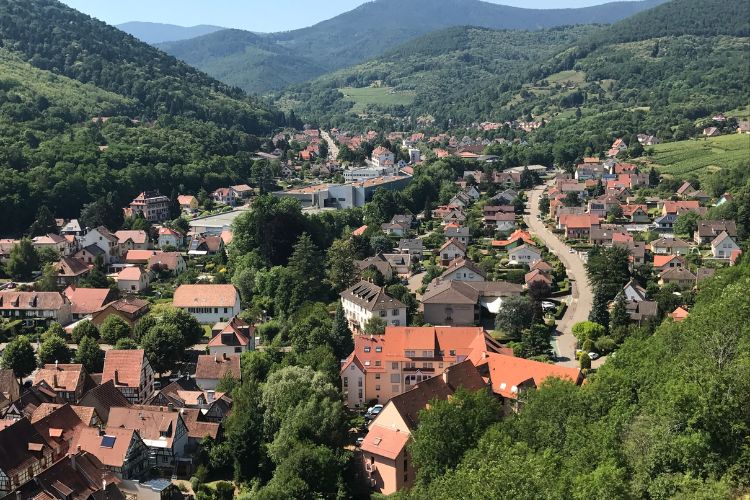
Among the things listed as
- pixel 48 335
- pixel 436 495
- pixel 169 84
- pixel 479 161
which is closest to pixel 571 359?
pixel 436 495

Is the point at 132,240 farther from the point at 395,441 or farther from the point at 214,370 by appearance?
the point at 395,441

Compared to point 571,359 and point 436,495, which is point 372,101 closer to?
point 571,359

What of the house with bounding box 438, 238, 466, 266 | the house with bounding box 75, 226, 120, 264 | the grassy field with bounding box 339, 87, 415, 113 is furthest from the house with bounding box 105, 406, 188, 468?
the grassy field with bounding box 339, 87, 415, 113

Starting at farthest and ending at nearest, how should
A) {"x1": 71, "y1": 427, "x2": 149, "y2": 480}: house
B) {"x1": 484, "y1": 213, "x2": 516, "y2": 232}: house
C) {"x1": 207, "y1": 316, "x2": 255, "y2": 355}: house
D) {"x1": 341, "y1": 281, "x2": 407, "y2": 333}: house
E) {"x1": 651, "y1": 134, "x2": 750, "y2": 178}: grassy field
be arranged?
{"x1": 651, "y1": 134, "x2": 750, "y2": 178}: grassy field
{"x1": 484, "y1": 213, "x2": 516, "y2": 232}: house
{"x1": 341, "y1": 281, "x2": 407, "y2": 333}: house
{"x1": 207, "y1": 316, "x2": 255, "y2": 355}: house
{"x1": 71, "y1": 427, "x2": 149, "y2": 480}: house

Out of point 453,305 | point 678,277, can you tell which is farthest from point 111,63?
point 678,277

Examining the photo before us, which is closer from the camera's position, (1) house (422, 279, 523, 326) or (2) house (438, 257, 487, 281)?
(1) house (422, 279, 523, 326)

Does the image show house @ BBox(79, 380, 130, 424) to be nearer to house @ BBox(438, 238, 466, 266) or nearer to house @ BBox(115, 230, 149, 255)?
house @ BBox(115, 230, 149, 255)
